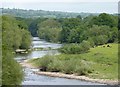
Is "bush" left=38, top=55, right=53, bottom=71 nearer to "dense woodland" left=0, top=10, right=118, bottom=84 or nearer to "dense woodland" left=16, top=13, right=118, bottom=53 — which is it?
"dense woodland" left=0, top=10, right=118, bottom=84

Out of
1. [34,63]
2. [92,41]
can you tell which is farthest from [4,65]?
[92,41]

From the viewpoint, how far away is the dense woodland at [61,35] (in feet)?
110

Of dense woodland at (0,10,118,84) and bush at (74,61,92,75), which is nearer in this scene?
dense woodland at (0,10,118,84)

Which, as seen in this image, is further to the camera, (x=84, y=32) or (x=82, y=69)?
(x=84, y=32)

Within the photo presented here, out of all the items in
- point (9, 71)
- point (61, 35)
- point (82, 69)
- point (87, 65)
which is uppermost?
point (9, 71)

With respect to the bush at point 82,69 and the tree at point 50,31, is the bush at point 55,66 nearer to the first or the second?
the bush at point 82,69

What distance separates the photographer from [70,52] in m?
76.2

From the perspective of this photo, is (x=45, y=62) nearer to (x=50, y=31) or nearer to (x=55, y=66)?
(x=55, y=66)

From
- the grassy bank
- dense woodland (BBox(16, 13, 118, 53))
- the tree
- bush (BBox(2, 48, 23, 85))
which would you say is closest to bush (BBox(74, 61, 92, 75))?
the grassy bank

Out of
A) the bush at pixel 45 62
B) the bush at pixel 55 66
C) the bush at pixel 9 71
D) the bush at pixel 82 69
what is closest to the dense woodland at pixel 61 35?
the bush at pixel 9 71

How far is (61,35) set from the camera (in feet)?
401

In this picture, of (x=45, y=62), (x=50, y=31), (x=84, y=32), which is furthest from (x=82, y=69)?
(x=50, y=31)

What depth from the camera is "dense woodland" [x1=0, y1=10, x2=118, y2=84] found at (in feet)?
110

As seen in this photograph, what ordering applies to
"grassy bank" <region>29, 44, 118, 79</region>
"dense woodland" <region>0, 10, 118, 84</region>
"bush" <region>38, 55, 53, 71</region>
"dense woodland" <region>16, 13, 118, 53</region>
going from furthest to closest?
"dense woodland" <region>16, 13, 118, 53</region> → "bush" <region>38, 55, 53, 71</region> → "grassy bank" <region>29, 44, 118, 79</region> → "dense woodland" <region>0, 10, 118, 84</region>
